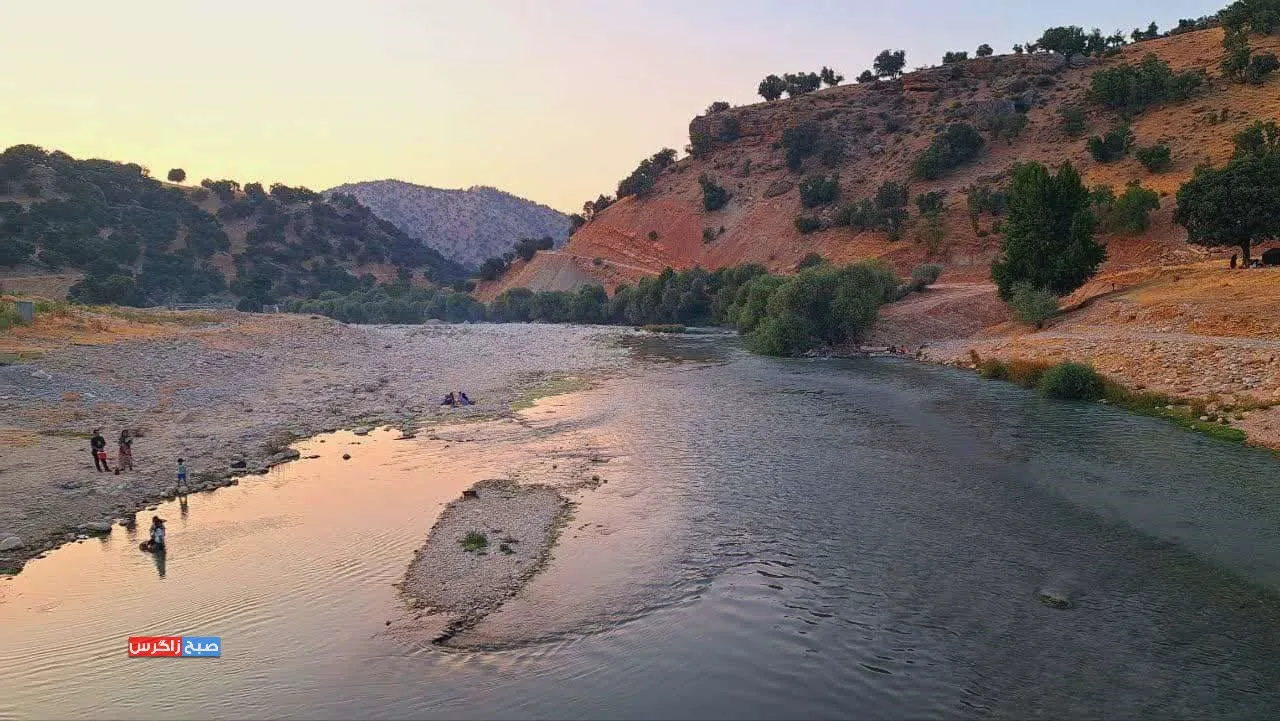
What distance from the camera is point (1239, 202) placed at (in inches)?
1913

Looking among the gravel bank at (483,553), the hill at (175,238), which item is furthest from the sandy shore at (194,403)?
the hill at (175,238)

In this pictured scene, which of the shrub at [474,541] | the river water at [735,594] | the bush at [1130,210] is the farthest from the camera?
the bush at [1130,210]

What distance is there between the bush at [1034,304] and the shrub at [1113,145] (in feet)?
134

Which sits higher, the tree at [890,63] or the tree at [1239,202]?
the tree at [890,63]

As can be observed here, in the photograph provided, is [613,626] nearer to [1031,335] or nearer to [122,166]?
[1031,335]

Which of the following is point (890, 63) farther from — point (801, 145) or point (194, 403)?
point (194, 403)

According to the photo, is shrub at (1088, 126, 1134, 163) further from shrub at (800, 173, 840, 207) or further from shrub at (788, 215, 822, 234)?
shrub at (800, 173, 840, 207)

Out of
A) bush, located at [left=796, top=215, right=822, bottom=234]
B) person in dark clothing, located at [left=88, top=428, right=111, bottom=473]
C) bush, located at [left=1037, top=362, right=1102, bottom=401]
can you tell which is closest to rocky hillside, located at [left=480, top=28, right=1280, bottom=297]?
bush, located at [left=796, top=215, right=822, bottom=234]

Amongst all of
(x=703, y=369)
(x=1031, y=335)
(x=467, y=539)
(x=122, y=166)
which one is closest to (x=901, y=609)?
(x=467, y=539)

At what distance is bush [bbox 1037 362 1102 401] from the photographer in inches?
1428

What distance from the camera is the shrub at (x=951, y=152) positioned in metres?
103

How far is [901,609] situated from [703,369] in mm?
38721

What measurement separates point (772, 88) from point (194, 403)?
14318 cm

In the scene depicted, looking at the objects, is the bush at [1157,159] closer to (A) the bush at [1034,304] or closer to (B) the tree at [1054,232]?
(B) the tree at [1054,232]
